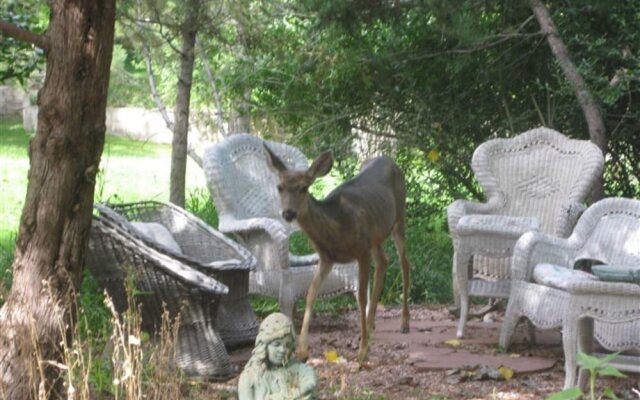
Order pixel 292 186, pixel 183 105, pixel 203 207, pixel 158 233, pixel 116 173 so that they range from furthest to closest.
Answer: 1. pixel 116 173
2. pixel 203 207
3. pixel 183 105
4. pixel 158 233
5. pixel 292 186

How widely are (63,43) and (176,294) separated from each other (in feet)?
7.57

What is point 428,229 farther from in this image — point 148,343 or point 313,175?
point 148,343

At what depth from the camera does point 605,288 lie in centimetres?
659

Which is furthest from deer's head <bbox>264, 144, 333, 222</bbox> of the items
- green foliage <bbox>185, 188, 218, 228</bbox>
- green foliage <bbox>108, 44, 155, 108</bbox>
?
green foliage <bbox>108, 44, 155, 108</bbox>

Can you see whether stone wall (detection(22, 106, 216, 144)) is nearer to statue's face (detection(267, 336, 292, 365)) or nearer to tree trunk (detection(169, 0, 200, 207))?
tree trunk (detection(169, 0, 200, 207))

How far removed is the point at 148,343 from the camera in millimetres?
7133

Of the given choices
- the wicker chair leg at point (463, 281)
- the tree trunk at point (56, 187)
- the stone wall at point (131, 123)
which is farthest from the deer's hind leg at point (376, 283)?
the stone wall at point (131, 123)

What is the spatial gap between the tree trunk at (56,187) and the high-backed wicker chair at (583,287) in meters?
2.77

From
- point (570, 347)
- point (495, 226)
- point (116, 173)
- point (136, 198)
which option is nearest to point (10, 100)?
point (116, 173)

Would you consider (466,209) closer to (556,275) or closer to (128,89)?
(556,275)

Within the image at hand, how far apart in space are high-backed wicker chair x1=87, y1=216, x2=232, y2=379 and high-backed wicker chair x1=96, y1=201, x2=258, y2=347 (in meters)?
0.20

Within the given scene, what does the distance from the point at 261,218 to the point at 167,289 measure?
1775mm

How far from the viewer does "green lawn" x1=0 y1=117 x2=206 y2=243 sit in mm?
14690

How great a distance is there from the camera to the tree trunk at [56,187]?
5516mm
